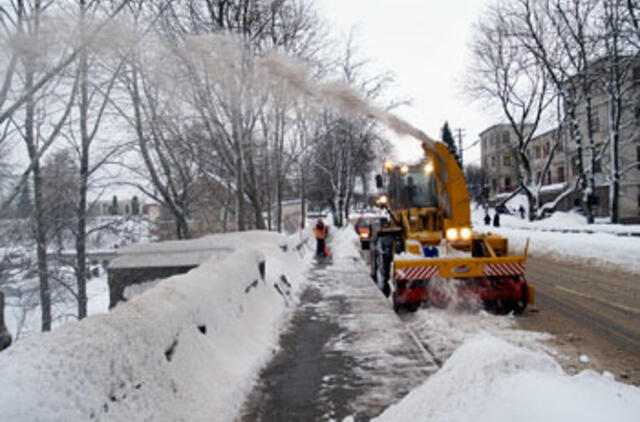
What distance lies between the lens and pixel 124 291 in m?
7.89

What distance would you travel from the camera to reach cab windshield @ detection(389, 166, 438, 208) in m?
10.9

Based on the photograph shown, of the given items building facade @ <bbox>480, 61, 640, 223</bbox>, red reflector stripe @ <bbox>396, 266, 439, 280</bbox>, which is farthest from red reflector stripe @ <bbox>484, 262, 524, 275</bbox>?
building facade @ <bbox>480, 61, 640, 223</bbox>

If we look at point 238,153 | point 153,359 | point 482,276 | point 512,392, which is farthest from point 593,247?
point 153,359

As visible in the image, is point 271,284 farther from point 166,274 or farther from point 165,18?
point 165,18

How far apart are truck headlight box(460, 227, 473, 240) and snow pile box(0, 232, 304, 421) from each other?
445cm

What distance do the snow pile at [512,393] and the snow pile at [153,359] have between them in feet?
5.77

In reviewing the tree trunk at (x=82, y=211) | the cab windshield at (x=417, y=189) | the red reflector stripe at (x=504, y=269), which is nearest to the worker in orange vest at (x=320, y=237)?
the cab windshield at (x=417, y=189)

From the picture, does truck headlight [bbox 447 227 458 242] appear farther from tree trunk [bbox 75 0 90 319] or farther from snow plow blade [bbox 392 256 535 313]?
tree trunk [bbox 75 0 90 319]

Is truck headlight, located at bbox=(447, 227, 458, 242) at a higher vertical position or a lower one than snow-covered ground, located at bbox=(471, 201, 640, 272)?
higher

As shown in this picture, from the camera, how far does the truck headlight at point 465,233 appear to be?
9.45m

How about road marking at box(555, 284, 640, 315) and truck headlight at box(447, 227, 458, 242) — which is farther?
truck headlight at box(447, 227, 458, 242)

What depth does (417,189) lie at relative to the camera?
36.5ft

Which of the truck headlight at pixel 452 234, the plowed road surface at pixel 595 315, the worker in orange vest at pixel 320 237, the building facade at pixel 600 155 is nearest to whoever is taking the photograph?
the plowed road surface at pixel 595 315

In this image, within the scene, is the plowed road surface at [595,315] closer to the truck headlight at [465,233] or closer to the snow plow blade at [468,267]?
the snow plow blade at [468,267]
